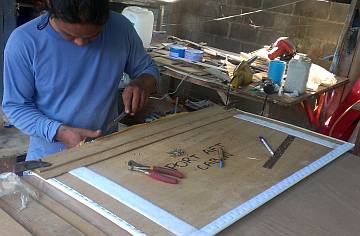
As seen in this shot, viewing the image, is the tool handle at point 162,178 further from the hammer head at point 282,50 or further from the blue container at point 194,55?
the hammer head at point 282,50

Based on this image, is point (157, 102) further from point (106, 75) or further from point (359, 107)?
point (106, 75)

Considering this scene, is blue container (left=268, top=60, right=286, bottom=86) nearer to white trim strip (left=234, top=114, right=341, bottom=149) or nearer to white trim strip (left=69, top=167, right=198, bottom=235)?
white trim strip (left=234, top=114, right=341, bottom=149)

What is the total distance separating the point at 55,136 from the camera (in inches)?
46.9

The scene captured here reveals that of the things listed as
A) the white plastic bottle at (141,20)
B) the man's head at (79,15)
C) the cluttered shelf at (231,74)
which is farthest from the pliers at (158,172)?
the white plastic bottle at (141,20)

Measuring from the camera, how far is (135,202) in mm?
855

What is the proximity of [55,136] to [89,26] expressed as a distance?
343mm

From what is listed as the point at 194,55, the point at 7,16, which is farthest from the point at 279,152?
the point at 7,16

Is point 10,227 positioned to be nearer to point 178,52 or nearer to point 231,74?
point 231,74

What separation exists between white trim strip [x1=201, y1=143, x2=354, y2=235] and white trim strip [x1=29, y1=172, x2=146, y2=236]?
0.46ft

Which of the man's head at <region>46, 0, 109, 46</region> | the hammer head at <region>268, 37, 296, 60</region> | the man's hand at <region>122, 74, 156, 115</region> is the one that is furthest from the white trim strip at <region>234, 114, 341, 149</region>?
the hammer head at <region>268, 37, 296, 60</region>

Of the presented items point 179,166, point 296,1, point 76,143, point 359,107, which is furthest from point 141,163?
point 296,1

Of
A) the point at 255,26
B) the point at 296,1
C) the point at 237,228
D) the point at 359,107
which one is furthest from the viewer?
the point at 255,26

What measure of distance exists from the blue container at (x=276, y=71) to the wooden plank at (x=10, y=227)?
1.90 m

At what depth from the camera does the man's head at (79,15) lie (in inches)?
40.4
